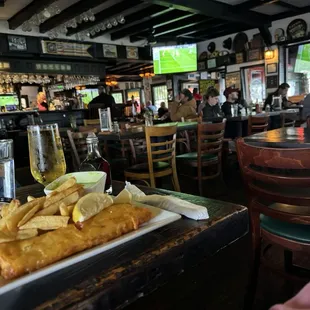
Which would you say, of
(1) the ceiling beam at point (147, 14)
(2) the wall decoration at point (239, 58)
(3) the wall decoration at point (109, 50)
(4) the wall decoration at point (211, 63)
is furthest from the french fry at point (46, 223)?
(4) the wall decoration at point (211, 63)

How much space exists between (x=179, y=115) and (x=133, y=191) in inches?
203

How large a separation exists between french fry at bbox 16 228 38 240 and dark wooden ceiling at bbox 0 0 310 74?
5733 millimetres

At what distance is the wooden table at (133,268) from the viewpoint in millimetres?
450

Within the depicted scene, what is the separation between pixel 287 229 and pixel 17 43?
7611 mm

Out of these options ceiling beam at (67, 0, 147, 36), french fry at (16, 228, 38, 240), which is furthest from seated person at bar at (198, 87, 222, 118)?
french fry at (16, 228, 38, 240)

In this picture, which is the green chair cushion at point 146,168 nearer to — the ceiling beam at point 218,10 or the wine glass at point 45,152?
the wine glass at point 45,152

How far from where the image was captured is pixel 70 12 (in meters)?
6.12

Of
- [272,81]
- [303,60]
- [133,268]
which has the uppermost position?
[303,60]

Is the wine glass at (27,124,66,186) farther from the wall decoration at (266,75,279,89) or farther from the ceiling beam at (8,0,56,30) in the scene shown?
the wall decoration at (266,75,279,89)

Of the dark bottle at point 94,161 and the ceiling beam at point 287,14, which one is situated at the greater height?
the ceiling beam at point 287,14

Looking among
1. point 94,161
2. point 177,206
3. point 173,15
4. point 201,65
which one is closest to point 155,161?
point 94,161

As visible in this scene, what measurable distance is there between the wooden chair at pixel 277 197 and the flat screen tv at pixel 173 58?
7.15 metres

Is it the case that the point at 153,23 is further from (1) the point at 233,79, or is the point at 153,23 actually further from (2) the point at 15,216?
(2) the point at 15,216

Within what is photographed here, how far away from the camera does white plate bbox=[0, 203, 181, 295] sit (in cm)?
46
